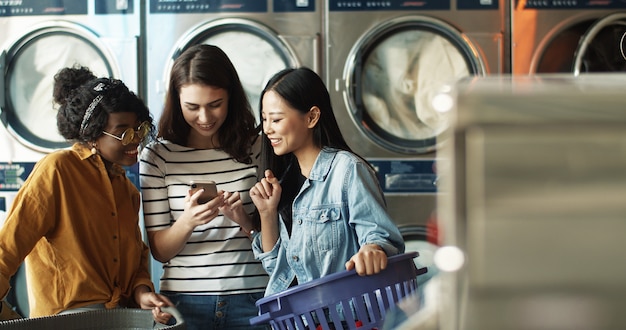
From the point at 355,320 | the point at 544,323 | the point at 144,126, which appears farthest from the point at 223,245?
the point at 544,323

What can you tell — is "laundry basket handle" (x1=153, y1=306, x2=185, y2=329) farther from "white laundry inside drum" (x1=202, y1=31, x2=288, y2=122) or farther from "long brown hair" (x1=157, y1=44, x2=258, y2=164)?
"white laundry inside drum" (x1=202, y1=31, x2=288, y2=122)

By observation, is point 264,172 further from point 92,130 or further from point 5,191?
point 5,191

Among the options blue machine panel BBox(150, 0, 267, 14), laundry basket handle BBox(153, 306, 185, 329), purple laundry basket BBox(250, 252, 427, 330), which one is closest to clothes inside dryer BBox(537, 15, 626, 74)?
blue machine panel BBox(150, 0, 267, 14)

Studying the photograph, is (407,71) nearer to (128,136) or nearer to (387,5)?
(387,5)

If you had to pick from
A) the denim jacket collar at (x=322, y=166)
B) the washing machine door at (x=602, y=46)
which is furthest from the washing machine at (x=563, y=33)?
the denim jacket collar at (x=322, y=166)

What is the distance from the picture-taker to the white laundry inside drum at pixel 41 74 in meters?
3.78

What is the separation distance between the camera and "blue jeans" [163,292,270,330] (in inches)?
78.8

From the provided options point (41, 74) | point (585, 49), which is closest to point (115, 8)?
point (41, 74)

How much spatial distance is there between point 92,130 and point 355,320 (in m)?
0.96

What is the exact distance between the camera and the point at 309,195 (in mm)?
1814

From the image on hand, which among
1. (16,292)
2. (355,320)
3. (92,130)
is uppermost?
(92,130)

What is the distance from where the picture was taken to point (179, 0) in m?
3.73

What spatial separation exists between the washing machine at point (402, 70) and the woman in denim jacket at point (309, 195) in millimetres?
1610

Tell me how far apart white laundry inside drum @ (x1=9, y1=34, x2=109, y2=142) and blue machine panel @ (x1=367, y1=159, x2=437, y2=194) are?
1640 mm
